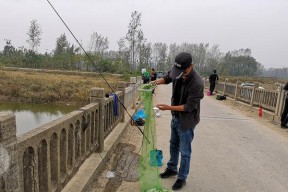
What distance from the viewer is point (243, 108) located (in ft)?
48.9

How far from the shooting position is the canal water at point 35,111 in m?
17.4

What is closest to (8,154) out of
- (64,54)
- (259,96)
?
(259,96)

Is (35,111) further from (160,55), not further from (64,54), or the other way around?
(160,55)

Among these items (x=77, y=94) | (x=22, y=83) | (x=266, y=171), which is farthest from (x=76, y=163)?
(x=22, y=83)

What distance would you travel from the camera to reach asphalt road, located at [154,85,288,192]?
14.8 ft

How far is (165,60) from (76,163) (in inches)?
2909

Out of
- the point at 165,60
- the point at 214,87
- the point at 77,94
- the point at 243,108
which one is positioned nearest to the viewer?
the point at 243,108

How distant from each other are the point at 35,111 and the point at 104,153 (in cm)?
1831

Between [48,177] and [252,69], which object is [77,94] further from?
[252,69]

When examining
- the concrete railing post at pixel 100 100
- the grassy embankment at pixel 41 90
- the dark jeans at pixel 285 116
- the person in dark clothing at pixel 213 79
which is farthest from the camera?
the grassy embankment at pixel 41 90

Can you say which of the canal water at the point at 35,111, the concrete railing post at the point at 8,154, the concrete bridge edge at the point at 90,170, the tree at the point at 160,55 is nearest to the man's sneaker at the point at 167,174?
the concrete bridge edge at the point at 90,170

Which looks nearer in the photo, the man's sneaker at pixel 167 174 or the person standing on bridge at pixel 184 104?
the person standing on bridge at pixel 184 104

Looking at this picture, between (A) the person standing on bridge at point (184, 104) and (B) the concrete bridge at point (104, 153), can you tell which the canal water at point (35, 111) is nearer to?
(B) the concrete bridge at point (104, 153)

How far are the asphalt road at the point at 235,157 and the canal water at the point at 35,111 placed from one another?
10565mm
